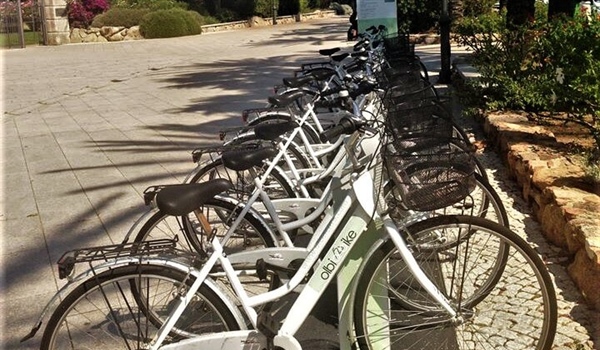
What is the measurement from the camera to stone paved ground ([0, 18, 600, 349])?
427 cm

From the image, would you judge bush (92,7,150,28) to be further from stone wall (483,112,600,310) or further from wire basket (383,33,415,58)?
stone wall (483,112,600,310)

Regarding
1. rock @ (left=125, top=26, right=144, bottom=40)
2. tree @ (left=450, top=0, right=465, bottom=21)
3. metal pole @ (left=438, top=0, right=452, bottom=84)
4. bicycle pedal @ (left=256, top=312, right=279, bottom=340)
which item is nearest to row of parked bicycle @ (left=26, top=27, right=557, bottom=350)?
bicycle pedal @ (left=256, top=312, right=279, bottom=340)

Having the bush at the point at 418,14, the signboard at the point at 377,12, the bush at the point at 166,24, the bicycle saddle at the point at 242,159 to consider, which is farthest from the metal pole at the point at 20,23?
the bicycle saddle at the point at 242,159

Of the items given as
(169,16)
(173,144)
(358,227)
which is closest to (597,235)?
(358,227)

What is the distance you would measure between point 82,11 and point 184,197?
25.9 meters

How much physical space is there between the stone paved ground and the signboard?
6.78 feet

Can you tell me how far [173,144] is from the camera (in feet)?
26.1

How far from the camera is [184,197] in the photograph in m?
2.60

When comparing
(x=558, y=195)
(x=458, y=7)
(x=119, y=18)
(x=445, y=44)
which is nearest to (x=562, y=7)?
(x=445, y=44)

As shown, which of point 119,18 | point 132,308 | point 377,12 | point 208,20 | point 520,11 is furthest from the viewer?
point 208,20

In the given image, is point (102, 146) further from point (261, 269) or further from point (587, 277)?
point (587, 277)

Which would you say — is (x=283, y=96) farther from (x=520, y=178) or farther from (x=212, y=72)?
(x=212, y=72)

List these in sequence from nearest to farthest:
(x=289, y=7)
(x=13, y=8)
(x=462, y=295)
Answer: (x=462, y=295) < (x=13, y=8) < (x=289, y=7)

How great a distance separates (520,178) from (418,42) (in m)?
14.8
